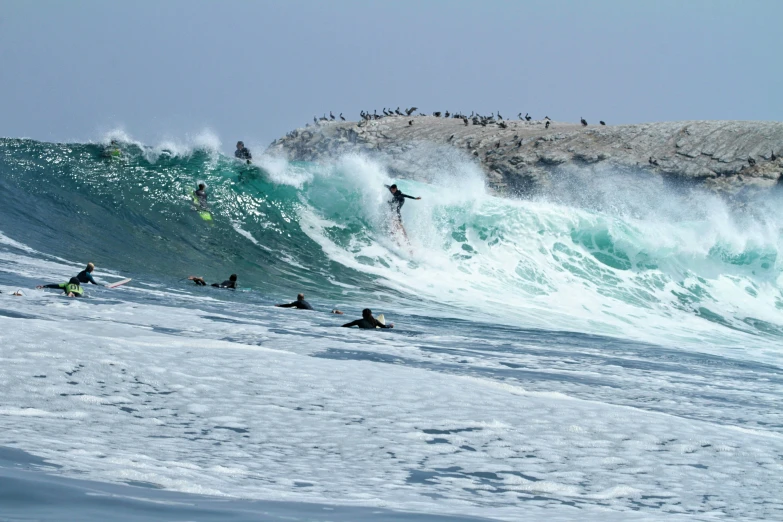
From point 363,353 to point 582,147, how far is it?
148ft

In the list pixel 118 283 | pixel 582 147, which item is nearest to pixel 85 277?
pixel 118 283

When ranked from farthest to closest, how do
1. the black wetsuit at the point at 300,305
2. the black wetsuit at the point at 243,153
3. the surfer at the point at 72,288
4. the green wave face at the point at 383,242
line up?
1. the black wetsuit at the point at 243,153
2. the green wave face at the point at 383,242
3. the black wetsuit at the point at 300,305
4. the surfer at the point at 72,288

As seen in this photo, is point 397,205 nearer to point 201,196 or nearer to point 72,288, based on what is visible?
point 201,196

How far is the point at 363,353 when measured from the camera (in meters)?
9.88

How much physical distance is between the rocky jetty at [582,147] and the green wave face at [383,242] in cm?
2017

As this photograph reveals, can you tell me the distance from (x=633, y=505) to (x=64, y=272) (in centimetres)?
1234

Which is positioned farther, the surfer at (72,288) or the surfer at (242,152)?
the surfer at (242,152)

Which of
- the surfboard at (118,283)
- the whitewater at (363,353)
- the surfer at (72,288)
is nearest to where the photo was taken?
the whitewater at (363,353)

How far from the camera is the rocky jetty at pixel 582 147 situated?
46.3 m

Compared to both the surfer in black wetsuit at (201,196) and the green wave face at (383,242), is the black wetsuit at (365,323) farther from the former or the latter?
the surfer in black wetsuit at (201,196)

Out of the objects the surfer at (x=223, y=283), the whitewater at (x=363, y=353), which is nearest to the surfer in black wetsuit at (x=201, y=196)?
the whitewater at (x=363, y=353)

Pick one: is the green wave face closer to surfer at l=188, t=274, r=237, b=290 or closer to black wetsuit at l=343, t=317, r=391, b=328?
surfer at l=188, t=274, r=237, b=290

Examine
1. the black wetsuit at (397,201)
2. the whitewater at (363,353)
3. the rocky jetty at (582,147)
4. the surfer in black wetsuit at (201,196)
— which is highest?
the rocky jetty at (582,147)

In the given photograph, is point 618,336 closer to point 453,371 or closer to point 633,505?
point 453,371
